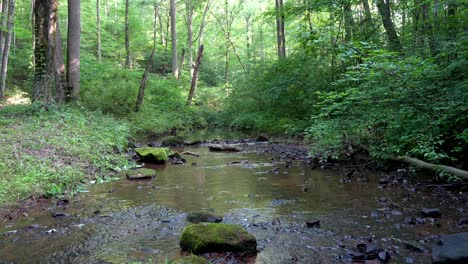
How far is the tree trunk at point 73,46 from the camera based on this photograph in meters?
16.1

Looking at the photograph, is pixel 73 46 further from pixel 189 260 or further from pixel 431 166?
pixel 431 166

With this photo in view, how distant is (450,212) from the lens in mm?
5859

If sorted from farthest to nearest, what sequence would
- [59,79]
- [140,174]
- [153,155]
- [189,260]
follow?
[59,79]
[153,155]
[140,174]
[189,260]

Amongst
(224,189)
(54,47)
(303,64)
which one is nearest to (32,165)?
(224,189)

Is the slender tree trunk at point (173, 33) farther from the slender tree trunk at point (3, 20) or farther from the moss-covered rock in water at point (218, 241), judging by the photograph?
the moss-covered rock in water at point (218, 241)

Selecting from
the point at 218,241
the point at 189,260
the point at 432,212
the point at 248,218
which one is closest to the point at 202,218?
the point at 248,218

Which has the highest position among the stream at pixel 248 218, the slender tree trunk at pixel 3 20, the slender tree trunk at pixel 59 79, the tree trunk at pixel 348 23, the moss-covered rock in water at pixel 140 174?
the slender tree trunk at pixel 3 20

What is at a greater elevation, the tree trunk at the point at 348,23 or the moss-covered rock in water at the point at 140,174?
the tree trunk at the point at 348,23

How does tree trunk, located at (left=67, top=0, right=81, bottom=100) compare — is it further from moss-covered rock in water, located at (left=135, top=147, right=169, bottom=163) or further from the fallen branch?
the fallen branch

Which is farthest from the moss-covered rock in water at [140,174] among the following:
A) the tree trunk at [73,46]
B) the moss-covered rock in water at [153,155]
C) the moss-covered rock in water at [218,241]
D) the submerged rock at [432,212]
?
the tree trunk at [73,46]

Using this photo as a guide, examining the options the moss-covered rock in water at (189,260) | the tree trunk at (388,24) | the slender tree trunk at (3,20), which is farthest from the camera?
the slender tree trunk at (3,20)

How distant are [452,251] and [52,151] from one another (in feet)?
29.1

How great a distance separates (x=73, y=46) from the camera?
16188mm

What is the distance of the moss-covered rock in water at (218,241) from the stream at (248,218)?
7.5 inches
